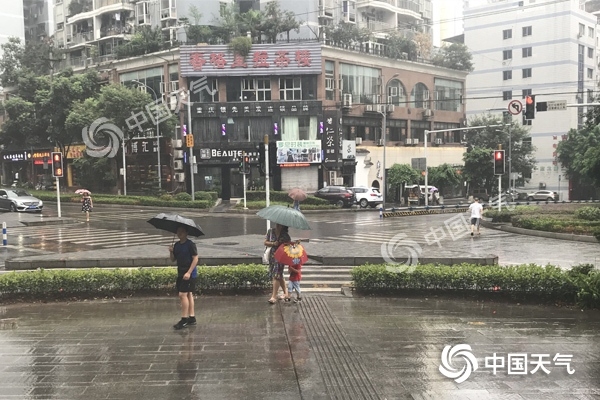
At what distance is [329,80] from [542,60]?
1221 inches

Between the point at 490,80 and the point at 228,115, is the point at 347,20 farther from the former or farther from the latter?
the point at 490,80

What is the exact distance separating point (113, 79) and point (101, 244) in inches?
1416

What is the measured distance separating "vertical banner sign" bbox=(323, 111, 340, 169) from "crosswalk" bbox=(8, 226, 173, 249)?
23.6 meters

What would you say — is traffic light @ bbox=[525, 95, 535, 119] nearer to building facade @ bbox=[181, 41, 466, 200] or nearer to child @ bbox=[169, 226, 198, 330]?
child @ bbox=[169, 226, 198, 330]

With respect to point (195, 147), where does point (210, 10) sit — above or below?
above

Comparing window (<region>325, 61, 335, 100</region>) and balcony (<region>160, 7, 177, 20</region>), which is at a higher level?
balcony (<region>160, 7, 177, 20</region>)

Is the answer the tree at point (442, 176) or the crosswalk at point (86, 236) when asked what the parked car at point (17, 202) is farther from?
the tree at point (442, 176)

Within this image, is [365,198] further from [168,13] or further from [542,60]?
[542,60]

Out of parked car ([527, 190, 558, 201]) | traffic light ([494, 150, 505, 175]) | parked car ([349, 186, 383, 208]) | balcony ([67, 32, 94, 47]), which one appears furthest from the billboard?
balcony ([67, 32, 94, 47])

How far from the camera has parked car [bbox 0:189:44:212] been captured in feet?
105

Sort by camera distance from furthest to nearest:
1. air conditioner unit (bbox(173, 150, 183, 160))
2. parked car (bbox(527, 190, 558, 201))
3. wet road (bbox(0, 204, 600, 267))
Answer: parked car (bbox(527, 190, 558, 201)) → air conditioner unit (bbox(173, 150, 183, 160)) → wet road (bbox(0, 204, 600, 267))

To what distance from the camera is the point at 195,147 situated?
4316 centimetres

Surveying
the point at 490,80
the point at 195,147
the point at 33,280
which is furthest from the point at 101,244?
the point at 490,80

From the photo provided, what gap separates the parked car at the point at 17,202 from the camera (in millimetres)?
31969
